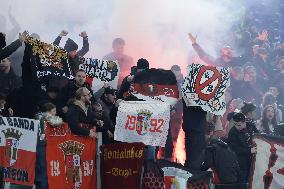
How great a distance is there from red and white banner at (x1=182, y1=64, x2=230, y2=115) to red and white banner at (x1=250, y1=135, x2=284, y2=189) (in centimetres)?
71

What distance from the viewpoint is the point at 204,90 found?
878 centimetres

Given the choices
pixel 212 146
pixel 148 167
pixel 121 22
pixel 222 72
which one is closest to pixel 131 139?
pixel 148 167

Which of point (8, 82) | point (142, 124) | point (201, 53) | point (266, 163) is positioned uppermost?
point (201, 53)

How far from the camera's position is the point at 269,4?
1720 centimetres

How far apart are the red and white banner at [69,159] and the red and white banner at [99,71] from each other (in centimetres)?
188

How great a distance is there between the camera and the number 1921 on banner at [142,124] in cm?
802

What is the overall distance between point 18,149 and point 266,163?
3.29m

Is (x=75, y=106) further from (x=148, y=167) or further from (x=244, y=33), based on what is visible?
(x=244, y=33)

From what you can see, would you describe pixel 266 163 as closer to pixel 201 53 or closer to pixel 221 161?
pixel 221 161

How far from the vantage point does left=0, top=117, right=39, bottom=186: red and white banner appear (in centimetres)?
745

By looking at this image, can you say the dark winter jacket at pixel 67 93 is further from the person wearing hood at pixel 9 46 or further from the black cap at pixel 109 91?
the person wearing hood at pixel 9 46

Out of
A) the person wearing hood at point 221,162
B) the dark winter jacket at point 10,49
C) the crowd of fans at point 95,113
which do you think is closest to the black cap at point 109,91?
the crowd of fans at point 95,113

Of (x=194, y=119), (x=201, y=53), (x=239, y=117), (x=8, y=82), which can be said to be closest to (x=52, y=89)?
(x=8, y=82)

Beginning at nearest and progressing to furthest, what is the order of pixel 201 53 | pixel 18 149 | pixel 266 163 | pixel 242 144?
pixel 18 149 → pixel 266 163 → pixel 242 144 → pixel 201 53
